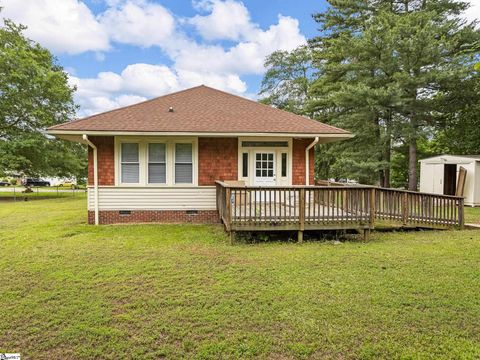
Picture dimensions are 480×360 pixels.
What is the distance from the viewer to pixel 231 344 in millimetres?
2785

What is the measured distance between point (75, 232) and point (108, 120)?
336 cm

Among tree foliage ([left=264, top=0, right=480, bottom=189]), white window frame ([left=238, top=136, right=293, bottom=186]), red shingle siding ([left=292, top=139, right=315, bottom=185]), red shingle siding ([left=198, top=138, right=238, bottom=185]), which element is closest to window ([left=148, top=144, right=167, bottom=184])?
red shingle siding ([left=198, top=138, right=238, bottom=185])

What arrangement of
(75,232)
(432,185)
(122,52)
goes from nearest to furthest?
(75,232) < (432,185) < (122,52)

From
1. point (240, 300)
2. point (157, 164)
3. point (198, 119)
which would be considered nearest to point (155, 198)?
point (157, 164)

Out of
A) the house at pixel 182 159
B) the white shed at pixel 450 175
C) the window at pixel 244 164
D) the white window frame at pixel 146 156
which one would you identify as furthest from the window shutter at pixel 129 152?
the white shed at pixel 450 175

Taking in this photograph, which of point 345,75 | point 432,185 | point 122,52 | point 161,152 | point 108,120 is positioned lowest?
point 432,185

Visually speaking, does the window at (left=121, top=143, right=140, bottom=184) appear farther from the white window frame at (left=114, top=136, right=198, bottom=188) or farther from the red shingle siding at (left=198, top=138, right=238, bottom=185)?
the red shingle siding at (left=198, top=138, right=238, bottom=185)

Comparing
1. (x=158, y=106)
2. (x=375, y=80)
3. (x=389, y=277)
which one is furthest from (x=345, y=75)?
(x=389, y=277)

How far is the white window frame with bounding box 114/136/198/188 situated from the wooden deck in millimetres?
2295

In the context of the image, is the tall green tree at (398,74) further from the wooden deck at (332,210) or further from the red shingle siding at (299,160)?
the wooden deck at (332,210)

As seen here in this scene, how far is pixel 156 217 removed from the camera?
9109 millimetres

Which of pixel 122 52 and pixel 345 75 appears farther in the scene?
pixel 122 52

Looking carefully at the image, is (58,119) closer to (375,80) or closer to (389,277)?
(375,80)

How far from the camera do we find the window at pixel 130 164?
898 centimetres
